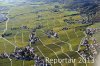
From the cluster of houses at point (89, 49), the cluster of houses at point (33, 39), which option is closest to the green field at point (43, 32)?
the cluster of houses at point (33, 39)

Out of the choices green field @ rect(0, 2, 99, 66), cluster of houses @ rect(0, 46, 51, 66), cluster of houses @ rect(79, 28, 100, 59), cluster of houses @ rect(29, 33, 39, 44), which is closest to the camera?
cluster of houses @ rect(0, 46, 51, 66)

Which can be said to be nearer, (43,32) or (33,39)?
(33,39)

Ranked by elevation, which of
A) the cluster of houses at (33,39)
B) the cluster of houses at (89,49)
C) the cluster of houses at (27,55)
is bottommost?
the cluster of houses at (27,55)

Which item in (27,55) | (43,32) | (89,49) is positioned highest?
(89,49)

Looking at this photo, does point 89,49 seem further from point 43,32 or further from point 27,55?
point 43,32

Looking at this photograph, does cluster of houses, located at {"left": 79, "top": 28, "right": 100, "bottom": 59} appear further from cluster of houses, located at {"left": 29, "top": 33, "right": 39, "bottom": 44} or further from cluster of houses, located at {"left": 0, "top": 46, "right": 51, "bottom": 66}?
cluster of houses, located at {"left": 29, "top": 33, "right": 39, "bottom": 44}

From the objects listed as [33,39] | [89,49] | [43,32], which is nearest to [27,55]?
[33,39]

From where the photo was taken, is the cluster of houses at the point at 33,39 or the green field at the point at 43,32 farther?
the cluster of houses at the point at 33,39

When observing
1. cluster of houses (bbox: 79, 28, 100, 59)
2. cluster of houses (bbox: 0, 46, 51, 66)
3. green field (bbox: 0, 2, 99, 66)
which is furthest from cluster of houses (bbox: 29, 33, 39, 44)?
cluster of houses (bbox: 79, 28, 100, 59)

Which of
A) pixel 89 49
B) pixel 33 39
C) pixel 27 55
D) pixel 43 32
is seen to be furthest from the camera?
pixel 43 32

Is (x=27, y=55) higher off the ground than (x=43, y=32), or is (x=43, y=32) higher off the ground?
(x=43, y=32)

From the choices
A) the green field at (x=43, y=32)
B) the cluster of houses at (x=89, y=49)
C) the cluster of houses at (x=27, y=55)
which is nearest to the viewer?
the cluster of houses at (x=27, y=55)

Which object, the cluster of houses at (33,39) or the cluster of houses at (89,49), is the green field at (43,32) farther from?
the cluster of houses at (89,49)

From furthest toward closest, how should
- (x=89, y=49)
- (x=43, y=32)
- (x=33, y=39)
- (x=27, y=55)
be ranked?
(x=43, y=32)
(x=33, y=39)
(x=89, y=49)
(x=27, y=55)
